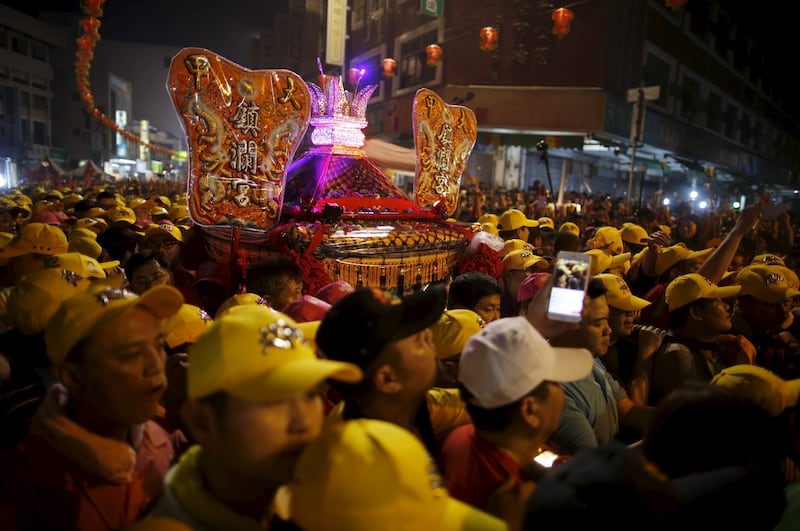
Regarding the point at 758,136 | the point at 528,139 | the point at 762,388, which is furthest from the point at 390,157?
the point at 758,136

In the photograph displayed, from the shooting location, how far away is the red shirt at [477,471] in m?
1.70

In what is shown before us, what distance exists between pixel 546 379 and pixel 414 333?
42cm

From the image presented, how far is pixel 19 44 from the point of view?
141 ft

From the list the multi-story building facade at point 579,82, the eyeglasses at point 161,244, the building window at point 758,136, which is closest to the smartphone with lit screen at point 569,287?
the eyeglasses at point 161,244

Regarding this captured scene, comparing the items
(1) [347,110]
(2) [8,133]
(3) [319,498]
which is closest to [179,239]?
(1) [347,110]

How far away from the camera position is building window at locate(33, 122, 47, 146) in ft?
148

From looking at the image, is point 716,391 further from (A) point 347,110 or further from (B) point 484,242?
(A) point 347,110

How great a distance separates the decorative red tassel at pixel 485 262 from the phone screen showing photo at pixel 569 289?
11.3 feet

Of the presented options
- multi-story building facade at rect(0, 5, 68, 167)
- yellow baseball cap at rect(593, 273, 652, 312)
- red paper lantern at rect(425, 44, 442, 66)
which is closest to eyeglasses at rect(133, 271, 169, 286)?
yellow baseball cap at rect(593, 273, 652, 312)

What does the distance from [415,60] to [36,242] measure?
2293 centimetres

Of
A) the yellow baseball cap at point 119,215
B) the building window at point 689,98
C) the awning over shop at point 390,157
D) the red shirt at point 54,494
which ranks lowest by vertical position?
the red shirt at point 54,494

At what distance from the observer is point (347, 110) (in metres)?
6.20

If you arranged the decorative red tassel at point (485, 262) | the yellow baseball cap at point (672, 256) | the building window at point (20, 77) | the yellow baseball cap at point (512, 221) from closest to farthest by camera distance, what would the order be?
the yellow baseball cap at point (672, 256) < the decorative red tassel at point (485, 262) < the yellow baseball cap at point (512, 221) < the building window at point (20, 77)

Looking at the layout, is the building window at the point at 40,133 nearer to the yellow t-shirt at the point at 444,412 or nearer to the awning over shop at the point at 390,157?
the awning over shop at the point at 390,157
